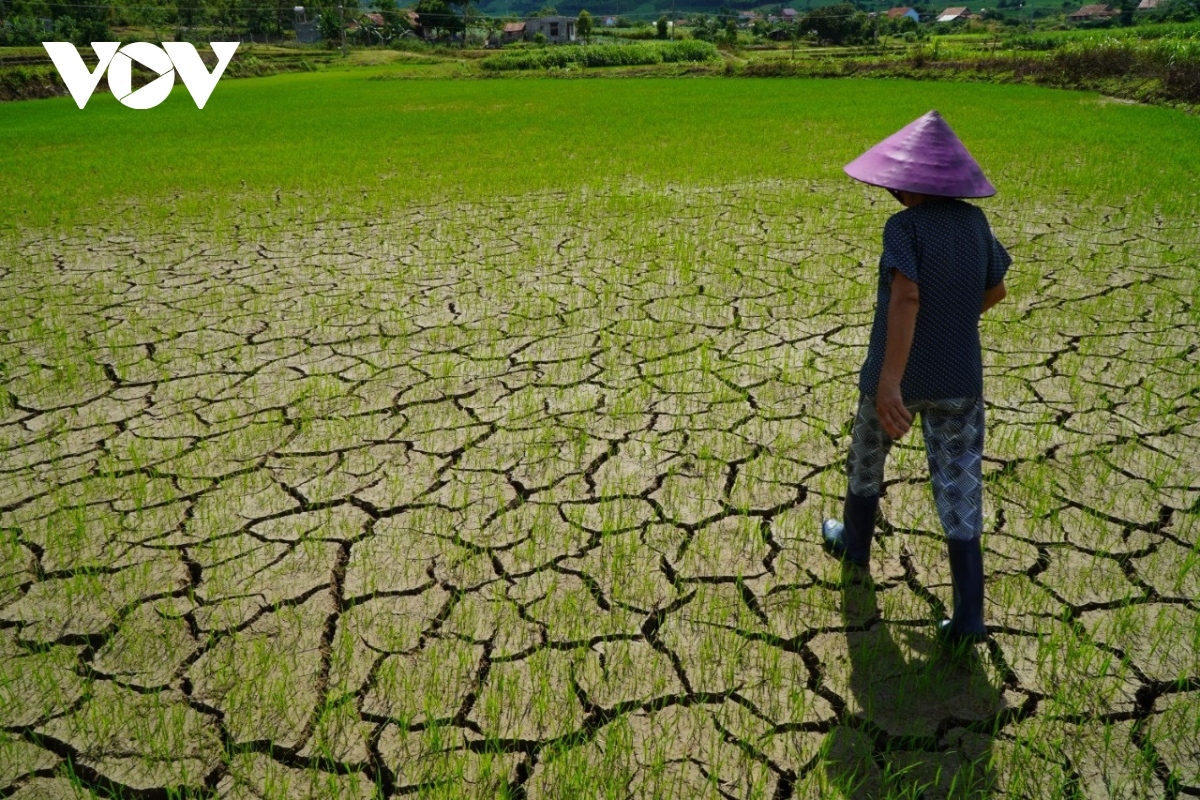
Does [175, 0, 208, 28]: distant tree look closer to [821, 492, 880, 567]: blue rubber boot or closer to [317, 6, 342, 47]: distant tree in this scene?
[317, 6, 342, 47]: distant tree

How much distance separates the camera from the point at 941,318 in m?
1.93

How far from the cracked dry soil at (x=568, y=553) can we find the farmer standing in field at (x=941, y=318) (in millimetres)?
343

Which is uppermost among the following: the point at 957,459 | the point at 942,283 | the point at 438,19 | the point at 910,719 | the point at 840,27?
the point at 438,19

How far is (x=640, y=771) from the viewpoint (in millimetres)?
1748

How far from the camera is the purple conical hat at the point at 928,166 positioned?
183 centimetres

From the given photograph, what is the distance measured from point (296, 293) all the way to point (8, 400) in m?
1.64

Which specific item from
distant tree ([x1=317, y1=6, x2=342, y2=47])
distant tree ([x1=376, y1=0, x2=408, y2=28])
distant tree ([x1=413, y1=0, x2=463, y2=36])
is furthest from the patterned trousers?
distant tree ([x1=376, y1=0, x2=408, y2=28])

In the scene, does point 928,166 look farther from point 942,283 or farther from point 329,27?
point 329,27

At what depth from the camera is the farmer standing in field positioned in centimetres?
186

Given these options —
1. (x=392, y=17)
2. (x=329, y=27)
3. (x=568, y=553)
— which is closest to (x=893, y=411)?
(x=568, y=553)

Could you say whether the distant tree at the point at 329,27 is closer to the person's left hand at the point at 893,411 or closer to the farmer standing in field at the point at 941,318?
the farmer standing in field at the point at 941,318

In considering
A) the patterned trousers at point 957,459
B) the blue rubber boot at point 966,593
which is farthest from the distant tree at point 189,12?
the blue rubber boot at point 966,593

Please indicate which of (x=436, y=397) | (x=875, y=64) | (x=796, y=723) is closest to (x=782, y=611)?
(x=796, y=723)

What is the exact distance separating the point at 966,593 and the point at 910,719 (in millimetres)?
313
